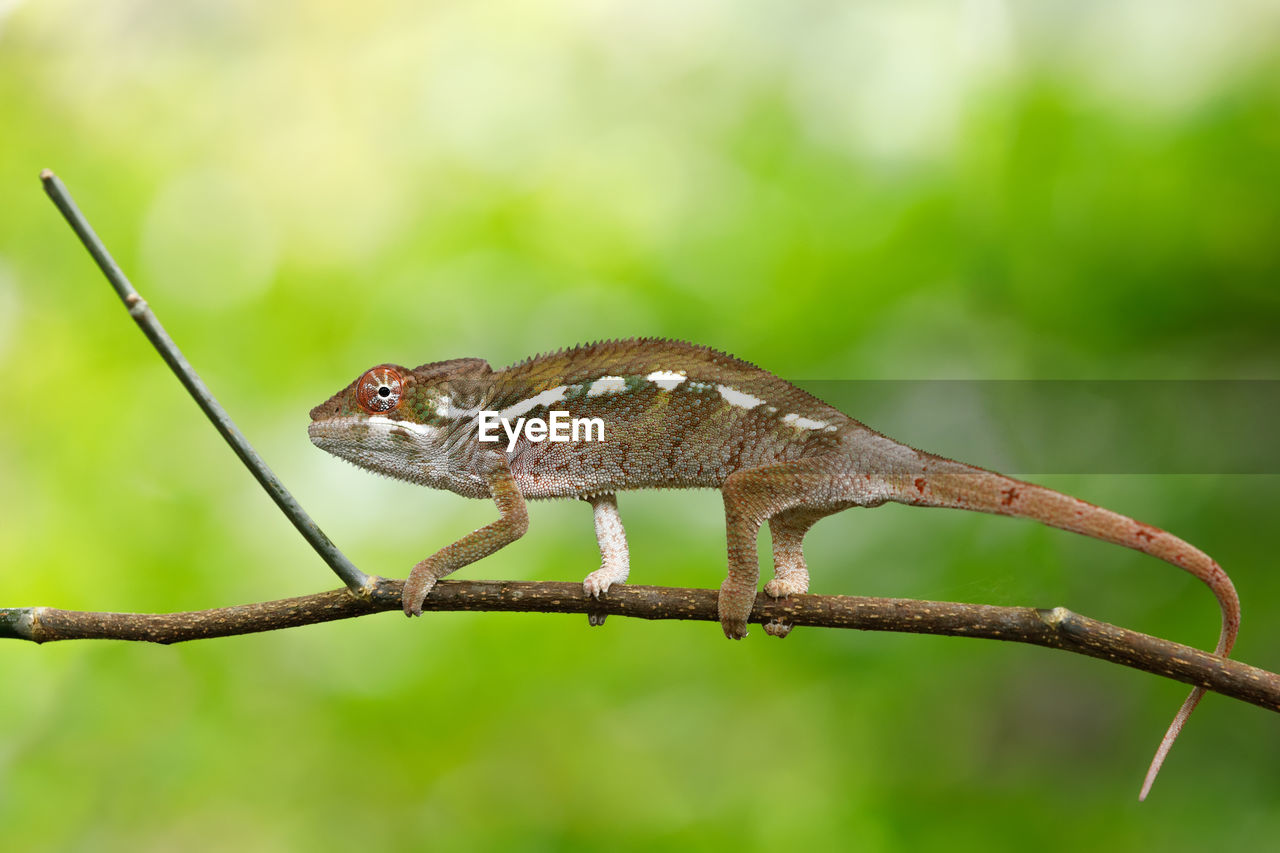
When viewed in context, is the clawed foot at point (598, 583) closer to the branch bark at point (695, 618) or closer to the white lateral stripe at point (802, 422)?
the branch bark at point (695, 618)

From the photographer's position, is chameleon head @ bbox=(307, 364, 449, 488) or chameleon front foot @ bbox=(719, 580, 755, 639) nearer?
chameleon front foot @ bbox=(719, 580, 755, 639)

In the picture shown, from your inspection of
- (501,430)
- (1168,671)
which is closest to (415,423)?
(501,430)

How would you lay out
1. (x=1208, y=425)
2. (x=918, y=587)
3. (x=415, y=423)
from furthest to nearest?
1. (x=918, y=587)
2. (x=1208, y=425)
3. (x=415, y=423)

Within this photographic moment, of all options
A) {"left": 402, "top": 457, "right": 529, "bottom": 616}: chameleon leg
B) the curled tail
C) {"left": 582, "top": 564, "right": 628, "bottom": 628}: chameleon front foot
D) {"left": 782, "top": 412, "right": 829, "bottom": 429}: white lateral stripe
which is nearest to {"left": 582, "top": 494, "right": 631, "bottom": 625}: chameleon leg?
{"left": 582, "top": 564, "right": 628, "bottom": 628}: chameleon front foot

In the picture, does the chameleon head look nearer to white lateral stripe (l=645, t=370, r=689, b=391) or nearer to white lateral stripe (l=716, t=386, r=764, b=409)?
white lateral stripe (l=645, t=370, r=689, b=391)

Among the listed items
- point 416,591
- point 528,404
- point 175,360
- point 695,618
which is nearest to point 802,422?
point 695,618

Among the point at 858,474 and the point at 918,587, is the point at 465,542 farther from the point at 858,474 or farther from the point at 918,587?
the point at 918,587
